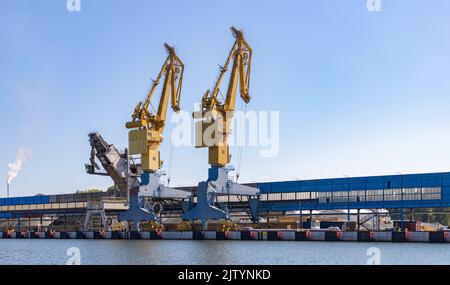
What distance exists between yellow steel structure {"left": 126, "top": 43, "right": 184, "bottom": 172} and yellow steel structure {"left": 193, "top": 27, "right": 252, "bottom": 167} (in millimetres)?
9478

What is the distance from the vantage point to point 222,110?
88.2 m

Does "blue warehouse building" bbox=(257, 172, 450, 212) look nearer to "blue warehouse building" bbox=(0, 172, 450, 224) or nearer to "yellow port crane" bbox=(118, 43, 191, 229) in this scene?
"blue warehouse building" bbox=(0, 172, 450, 224)

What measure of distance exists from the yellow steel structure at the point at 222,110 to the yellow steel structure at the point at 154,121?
948 centimetres

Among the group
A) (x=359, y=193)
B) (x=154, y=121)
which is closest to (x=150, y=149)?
(x=154, y=121)

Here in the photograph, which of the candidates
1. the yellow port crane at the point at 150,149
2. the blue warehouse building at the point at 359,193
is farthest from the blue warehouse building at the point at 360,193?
the yellow port crane at the point at 150,149

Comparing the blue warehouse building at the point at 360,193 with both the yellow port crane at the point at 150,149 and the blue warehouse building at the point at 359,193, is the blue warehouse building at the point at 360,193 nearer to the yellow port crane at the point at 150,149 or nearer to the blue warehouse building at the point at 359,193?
the blue warehouse building at the point at 359,193

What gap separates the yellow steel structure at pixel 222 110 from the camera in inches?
3401

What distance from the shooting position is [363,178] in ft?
279

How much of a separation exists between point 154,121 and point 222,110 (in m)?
12.2

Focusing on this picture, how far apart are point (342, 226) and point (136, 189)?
28474mm

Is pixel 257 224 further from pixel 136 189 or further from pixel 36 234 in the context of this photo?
pixel 36 234

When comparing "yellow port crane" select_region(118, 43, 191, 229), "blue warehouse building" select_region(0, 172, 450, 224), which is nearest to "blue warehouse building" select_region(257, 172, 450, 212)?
"blue warehouse building" select_region(0, 172, 450, 224)
